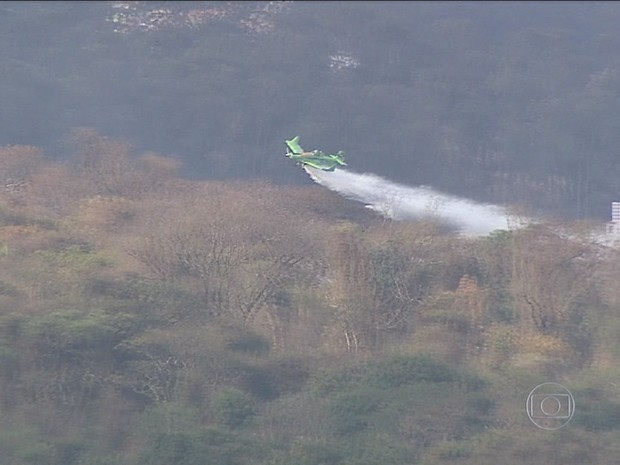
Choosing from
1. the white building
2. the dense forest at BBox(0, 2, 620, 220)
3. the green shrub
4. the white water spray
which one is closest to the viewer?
the green shrub

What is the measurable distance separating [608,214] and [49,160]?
12.0 meters

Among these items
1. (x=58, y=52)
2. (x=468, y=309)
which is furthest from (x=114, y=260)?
(x=58, y=52)

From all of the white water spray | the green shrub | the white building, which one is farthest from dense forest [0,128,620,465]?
the white building

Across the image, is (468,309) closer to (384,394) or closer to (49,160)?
(384,394)

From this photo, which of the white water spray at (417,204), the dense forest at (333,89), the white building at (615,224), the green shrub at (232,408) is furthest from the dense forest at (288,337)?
the dense forest at (333,89)

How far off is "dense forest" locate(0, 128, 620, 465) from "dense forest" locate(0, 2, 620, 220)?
8091 millimetres

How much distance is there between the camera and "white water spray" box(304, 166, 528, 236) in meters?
19.0

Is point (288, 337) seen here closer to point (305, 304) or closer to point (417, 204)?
point (305, 304)

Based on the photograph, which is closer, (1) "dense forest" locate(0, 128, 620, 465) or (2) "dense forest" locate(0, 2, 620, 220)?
(1) "dense forest" locate(0, 128, 620, 465)

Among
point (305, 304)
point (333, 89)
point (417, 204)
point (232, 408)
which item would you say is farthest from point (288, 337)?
point (333, 89)

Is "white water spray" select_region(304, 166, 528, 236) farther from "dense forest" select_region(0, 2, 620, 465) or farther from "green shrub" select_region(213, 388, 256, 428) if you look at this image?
"green shrub" select_region(213, 388, 256, 428)

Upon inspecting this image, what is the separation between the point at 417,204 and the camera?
67.7 ft

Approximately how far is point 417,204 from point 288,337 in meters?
6.23

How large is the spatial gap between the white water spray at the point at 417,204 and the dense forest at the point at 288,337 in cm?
76
